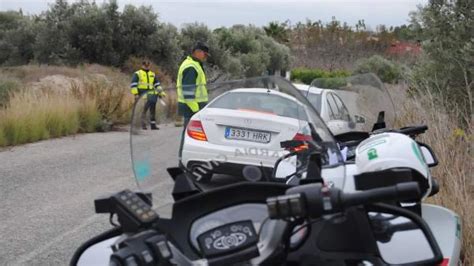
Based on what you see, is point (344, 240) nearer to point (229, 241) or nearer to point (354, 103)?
point (229, 241)

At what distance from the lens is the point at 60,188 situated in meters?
8.38

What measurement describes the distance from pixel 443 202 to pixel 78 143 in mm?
10000

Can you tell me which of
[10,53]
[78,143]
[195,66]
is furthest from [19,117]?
[10,53]

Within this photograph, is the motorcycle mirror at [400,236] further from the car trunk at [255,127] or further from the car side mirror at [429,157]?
the car side mirror at [429,157]

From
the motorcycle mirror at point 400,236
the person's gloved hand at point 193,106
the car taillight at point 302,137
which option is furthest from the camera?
the person's gloved hand at point 193,106

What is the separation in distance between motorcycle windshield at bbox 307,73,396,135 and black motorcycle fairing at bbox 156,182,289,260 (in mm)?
2447

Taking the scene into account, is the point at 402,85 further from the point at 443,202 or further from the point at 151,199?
the point at 151,199

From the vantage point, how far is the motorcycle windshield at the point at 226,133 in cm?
235

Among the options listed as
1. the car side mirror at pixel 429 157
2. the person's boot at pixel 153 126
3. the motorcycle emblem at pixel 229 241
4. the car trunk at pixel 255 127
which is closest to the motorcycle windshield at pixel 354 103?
the car side mirror at pixel 429 157

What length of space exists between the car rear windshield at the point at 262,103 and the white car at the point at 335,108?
1529 mm

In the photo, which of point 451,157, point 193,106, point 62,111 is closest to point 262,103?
point 193,106

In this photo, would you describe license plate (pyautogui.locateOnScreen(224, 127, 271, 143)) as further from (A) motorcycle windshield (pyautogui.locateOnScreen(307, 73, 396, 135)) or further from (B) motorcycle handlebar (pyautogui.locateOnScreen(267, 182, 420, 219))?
(A) motorcycle windshield (pyautogui.locateOnScreen(307, 73, 396, 135))

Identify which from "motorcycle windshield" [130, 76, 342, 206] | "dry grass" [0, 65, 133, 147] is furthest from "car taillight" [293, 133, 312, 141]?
"dry grass" [0, 65, 133, 147]

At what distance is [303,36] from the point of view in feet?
184
